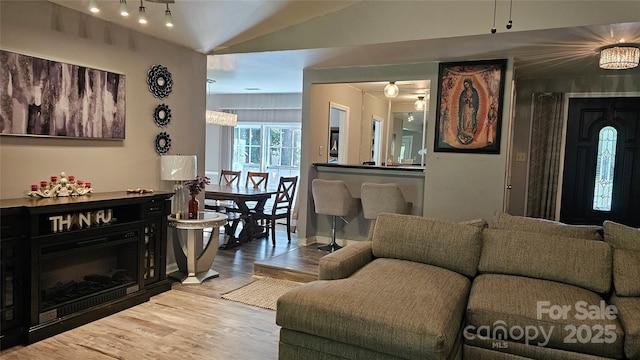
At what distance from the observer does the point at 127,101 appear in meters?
3.61

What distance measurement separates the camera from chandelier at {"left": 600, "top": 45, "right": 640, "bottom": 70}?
137 inches

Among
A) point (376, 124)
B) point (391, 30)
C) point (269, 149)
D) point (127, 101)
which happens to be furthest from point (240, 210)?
point (391, 30)

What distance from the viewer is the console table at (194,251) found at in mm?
3803

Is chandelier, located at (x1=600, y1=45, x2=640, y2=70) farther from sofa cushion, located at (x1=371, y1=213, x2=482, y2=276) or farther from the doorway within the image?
the doorway

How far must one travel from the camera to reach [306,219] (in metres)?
5.27

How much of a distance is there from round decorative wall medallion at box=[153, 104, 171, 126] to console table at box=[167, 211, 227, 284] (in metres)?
0.91

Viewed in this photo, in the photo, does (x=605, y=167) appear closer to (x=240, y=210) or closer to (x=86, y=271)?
(x=240, y=210)

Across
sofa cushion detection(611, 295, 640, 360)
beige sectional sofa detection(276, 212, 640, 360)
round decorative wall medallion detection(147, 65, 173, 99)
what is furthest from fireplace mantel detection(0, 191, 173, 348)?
sofa cushion detection(611, 295, 640, 360)

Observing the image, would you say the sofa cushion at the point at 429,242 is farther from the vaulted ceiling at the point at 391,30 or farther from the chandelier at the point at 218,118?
the chandelier at the point at 218,118

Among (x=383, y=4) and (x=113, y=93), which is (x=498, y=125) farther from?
(x=113, y=93)

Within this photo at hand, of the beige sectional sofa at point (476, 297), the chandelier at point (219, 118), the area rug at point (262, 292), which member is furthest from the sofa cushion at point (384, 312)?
the chandelier at point (219, 118)

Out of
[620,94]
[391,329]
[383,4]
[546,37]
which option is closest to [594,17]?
[546,37]

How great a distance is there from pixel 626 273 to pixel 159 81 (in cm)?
389

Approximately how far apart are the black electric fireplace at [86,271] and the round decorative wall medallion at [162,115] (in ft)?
3.63
